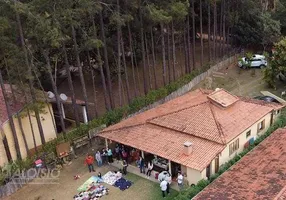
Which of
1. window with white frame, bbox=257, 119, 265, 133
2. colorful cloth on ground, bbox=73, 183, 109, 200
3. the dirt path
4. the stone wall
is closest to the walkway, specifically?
colorful cloth on ground, bbox=73, 183, 109, 200

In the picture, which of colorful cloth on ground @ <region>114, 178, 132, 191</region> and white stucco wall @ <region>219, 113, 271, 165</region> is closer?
white stucco wall @ <region>219, 113, 271, 165</region>

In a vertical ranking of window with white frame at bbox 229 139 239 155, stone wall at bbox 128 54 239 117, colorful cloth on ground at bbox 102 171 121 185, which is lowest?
colorful cloth on ground at bbox 102 171 121 185

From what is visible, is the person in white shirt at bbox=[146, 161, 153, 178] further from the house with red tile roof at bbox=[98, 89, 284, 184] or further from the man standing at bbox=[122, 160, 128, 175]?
the man standing at bbox=[122, 160, 128, 175]

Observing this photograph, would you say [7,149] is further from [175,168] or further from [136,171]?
[175,168]

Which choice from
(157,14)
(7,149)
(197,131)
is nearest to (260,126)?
(197,131)

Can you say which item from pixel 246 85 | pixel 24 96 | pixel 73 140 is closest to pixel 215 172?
pixel 73 140

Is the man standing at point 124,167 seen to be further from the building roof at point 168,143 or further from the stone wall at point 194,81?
the stone wall at point 194,81
